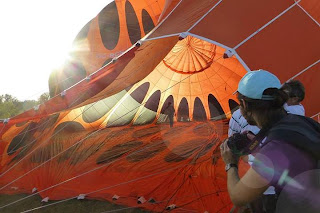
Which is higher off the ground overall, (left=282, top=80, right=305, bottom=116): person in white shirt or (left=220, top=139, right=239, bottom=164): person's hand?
(left=220, top=139, right=239, bottom=164): person's hand

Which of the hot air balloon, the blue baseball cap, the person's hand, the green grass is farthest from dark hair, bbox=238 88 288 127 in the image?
the green grass

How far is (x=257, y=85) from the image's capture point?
112 centimetres

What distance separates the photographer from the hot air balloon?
119 inches

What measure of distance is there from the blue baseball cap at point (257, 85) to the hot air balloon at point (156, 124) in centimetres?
186

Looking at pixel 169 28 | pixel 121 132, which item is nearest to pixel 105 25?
pixel 121 132

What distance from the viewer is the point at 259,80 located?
1129mm

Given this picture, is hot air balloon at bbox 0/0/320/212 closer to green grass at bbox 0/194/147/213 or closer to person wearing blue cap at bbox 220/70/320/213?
green grass at bbox 0/194/147/213

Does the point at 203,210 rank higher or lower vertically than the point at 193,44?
lower

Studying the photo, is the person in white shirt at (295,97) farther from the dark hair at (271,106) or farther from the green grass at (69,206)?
the green grass at (69,206)

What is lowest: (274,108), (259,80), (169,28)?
(274,108)

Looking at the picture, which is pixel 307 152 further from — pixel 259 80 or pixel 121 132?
pixel 121 132

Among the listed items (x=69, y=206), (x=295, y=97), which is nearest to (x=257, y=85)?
(x=295, y=97)

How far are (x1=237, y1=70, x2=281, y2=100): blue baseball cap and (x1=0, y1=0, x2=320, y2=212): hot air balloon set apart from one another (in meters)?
1.86

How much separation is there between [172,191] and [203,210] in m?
0.48
